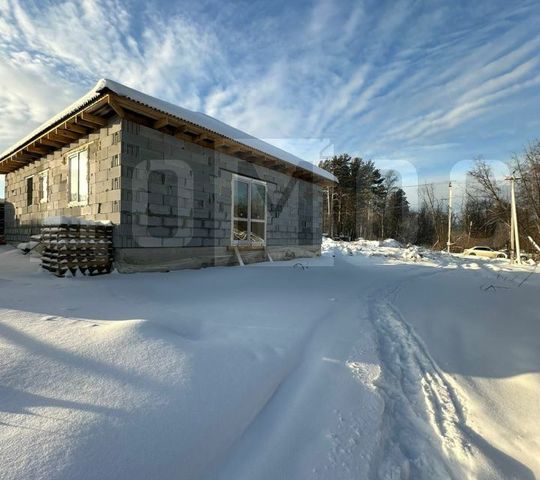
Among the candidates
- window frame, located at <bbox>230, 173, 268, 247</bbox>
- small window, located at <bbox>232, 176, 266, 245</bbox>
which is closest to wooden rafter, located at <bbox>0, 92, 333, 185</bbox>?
window frame, located at <bbox>230, 173, 268, 247</bbox>

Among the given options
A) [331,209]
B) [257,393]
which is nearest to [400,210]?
[331,209]

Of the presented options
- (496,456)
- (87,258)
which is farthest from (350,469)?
(87,258)

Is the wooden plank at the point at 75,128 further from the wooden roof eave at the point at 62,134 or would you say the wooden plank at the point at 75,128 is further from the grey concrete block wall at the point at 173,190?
the grey concrete block wall at the point at 173,190

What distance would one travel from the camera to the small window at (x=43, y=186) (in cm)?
850

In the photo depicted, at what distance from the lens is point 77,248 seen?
5332mm

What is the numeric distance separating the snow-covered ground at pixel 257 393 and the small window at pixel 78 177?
3.81 meters

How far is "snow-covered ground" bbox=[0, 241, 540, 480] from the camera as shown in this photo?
133 centimetres

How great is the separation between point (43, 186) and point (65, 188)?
1776 millimetres

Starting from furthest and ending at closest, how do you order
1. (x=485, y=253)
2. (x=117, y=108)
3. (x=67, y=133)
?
(x=485, y=253) → (x=67, y=133) → (x=117, y=108)

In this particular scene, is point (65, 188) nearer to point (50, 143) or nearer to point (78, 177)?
point (78, 177)

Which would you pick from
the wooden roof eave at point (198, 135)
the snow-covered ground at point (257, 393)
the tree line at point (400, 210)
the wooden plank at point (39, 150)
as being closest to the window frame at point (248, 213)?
the wooden roof eave at point (198, 135)

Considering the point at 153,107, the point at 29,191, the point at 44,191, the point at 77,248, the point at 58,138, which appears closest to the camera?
the point at 77,248

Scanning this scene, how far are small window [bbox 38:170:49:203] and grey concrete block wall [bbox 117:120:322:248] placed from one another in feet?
14.3

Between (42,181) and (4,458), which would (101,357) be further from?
(42,181)
